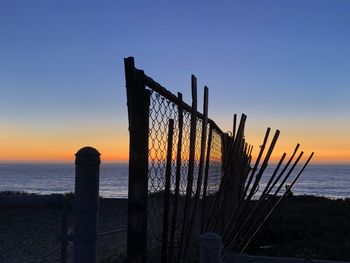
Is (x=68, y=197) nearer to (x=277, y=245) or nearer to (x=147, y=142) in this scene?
(x=147, y=142)

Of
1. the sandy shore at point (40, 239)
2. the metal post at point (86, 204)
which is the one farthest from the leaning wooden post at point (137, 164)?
the sandy shore at point (40, 239)

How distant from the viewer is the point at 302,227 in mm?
12398

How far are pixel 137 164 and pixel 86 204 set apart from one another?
1.95 feet

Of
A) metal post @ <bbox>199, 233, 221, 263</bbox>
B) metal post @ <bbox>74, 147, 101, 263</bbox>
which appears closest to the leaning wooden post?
metal post @ <bbox>199, 233, 221, 263</bbox>

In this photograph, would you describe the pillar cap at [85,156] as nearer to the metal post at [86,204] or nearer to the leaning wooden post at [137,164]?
the metal post at [86,204]

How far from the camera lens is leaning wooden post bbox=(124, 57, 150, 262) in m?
2.89

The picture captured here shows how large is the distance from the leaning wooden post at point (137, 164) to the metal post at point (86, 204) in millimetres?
497

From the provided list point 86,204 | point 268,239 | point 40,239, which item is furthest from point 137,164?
point 40,239

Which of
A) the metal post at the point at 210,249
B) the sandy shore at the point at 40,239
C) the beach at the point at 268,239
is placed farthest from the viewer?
the sandy shore at the point at 40,239

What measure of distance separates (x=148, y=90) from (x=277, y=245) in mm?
7736

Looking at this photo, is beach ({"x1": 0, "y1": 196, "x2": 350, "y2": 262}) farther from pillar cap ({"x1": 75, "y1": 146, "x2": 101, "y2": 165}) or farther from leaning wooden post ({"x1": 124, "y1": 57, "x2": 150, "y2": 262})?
pillar cap ({"x1": 75, "y1": 146, "x2": 101, "y2": 165})

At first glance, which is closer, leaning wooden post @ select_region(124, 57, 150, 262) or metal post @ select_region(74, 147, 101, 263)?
metal post @ select_region(74, 147, 101, 263)

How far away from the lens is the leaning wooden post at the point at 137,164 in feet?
9.48

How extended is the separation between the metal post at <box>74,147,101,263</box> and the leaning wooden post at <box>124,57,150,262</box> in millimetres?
497
